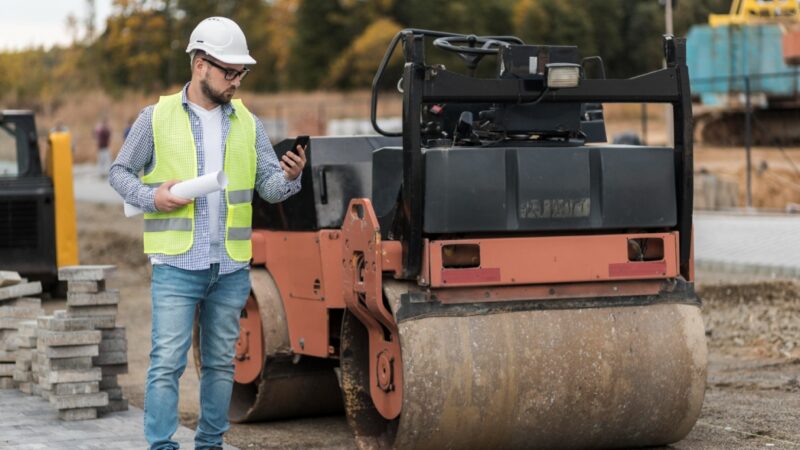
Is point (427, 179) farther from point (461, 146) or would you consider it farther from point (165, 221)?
point (165, 221)

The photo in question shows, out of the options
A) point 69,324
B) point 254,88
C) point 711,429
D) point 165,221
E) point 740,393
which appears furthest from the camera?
point 254,88

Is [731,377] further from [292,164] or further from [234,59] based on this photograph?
[234,59]

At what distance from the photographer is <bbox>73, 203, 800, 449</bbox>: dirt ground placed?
729 centimetres

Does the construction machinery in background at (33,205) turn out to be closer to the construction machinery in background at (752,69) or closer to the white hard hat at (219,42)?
the white hard hat at (219,42)

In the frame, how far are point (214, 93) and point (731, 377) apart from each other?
15.1 ft

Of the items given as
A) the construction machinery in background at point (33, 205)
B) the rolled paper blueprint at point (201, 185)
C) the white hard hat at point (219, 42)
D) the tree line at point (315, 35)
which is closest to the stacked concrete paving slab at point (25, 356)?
the rolled paper blueprint at point (201, 185)

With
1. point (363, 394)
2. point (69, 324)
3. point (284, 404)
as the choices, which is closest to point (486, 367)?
point (363, 394)

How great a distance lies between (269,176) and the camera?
6.28m

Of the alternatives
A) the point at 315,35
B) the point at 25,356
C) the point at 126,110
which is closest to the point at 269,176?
the point at 25,356

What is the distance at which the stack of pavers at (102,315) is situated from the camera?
7965mm

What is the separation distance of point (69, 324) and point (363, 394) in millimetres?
1987

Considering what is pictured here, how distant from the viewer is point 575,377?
6.36m

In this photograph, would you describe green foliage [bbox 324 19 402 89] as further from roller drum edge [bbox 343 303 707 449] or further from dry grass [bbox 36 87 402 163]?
roller drum edge [bbox 343 303 707 449]

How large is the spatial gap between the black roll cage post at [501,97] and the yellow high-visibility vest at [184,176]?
2.30 ft
